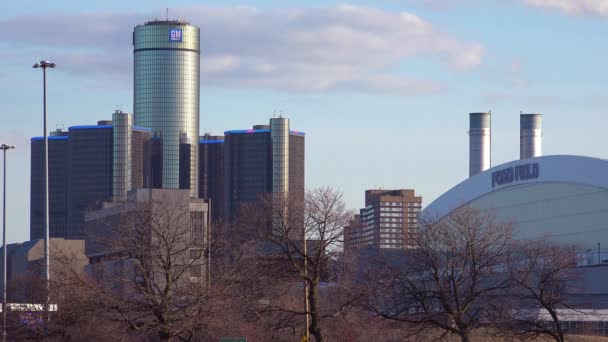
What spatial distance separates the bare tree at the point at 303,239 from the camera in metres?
58.8

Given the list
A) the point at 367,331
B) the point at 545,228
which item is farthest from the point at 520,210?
the point at 367,331

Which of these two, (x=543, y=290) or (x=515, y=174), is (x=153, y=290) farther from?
(x=515, y=174)

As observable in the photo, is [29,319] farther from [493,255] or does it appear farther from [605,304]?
[605,304]

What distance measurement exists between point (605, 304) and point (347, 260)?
47635mm

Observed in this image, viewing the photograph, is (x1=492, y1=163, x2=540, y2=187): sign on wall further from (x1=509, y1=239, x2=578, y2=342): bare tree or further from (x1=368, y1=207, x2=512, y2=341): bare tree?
(x1=368, y1=207, x2=512, y2=341): bare tree

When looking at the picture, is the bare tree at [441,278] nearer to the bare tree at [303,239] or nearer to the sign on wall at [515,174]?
the bare tree at [303,239]

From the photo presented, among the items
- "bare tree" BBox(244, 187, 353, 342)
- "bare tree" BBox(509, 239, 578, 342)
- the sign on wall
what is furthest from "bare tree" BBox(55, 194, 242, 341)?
the sign on wall

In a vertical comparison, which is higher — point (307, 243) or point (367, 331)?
point (307, 243)

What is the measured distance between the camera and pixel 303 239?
60.0 metres

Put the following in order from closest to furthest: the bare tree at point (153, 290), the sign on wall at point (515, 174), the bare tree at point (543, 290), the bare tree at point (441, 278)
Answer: the bare tree at point (153, 290), the bare tree at point (543, 290), the bare tree at point (441, 278), the sign on wall at point (515, 174)

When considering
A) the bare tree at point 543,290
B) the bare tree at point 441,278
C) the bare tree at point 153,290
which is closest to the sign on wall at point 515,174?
the bare tree at point 543,290

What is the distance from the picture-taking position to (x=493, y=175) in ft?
443

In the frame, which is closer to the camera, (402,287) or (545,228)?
(402,287)

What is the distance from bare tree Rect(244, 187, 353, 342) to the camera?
193 feet
